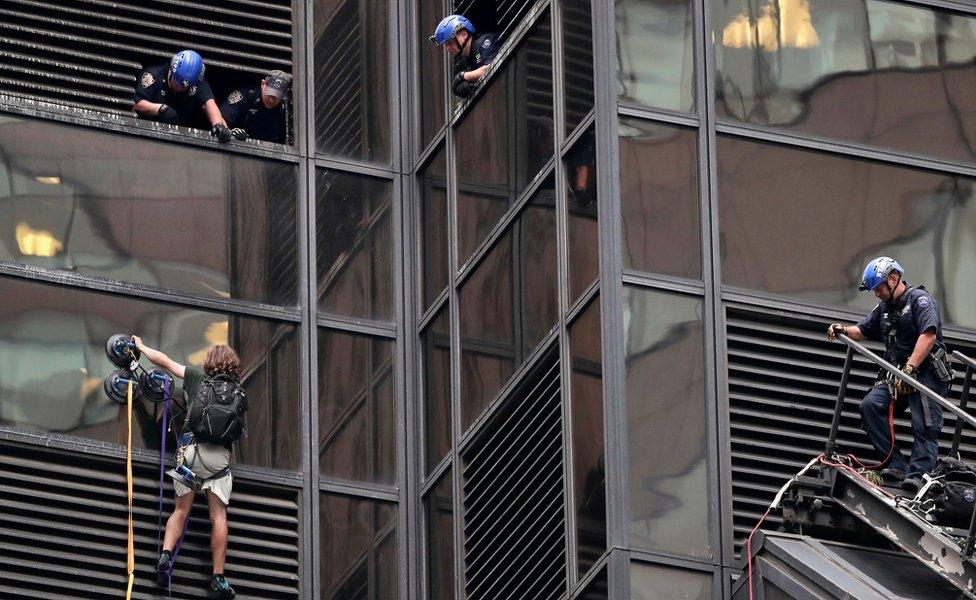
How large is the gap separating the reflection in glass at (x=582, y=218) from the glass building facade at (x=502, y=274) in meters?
0.03

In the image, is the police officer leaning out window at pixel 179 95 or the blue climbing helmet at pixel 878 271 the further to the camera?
the police officer leaning out window at pixel 179 95

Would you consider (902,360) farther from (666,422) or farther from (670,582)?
(670,582)

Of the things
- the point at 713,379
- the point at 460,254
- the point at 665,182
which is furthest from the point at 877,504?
the point at 460,254

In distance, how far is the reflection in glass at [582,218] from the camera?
1992 centimetres

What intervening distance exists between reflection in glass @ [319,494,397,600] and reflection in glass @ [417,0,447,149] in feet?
11.7

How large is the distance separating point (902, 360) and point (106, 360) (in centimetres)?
698

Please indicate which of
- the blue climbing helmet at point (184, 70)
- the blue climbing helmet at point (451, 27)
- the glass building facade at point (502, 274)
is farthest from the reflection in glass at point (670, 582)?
the blue climbing helmet at point (184, 70)

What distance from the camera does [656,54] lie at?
20453mm

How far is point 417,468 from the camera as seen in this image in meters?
22.9

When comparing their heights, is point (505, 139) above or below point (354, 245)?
below

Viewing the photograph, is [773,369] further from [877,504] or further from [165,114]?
[165,114]

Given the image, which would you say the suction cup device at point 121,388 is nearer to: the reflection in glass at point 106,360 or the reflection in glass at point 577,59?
the reflection in glass at point 106,360

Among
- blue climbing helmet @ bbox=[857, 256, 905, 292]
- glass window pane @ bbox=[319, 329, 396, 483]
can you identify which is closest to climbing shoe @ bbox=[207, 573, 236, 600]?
glass window pane @ bbox=[319, 329, 396, 483]

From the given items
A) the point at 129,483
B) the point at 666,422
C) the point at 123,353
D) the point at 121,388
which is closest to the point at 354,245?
the point at 123,353
